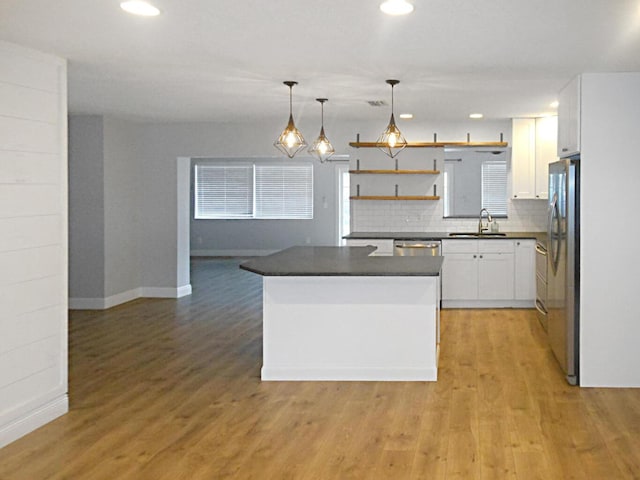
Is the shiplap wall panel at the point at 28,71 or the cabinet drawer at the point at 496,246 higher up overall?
the shiplap wall panel at the point at 28,71

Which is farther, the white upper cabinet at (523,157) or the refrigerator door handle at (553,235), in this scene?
the white upper cabinet at (523,157)

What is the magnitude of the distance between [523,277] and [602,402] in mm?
3649

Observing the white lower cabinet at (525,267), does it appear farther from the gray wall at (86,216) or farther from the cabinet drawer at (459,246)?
the gray wall at (86,216)

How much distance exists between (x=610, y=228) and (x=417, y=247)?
3.43 meters

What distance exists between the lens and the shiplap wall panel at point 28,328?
155 inches

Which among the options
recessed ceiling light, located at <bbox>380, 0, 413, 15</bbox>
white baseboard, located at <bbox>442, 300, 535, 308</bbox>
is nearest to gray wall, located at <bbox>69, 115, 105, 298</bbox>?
white baseboard, located at <bbox>442, 300, 535, 308</bbox>

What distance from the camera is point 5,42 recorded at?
156 inches

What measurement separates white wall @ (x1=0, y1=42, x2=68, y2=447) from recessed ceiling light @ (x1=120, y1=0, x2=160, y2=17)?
930mm

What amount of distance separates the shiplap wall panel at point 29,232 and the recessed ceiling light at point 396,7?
228cm

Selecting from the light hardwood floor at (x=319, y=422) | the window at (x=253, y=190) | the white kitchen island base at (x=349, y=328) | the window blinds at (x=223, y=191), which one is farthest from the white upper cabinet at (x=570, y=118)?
the window blinds at (x=223, y=191)

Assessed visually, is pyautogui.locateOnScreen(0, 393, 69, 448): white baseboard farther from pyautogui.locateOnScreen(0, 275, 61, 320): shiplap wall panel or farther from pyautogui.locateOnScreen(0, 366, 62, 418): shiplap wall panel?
pyautogui.locateOnScreen(0, 275, 61, 320): shiplap wall panel

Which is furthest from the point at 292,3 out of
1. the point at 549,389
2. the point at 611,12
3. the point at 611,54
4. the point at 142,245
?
the point at 142,245

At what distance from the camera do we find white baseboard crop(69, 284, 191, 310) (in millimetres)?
8383

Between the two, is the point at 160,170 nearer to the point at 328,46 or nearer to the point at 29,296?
the point at 29,296
